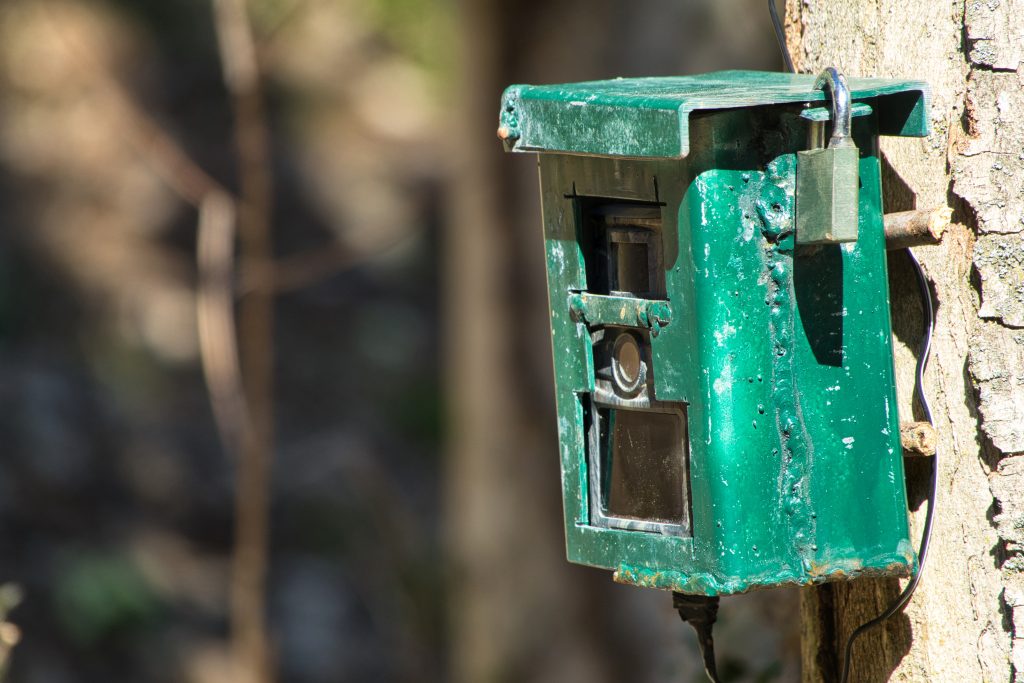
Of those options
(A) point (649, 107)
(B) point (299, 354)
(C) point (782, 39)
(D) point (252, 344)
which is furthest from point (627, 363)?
(B) point (299, 354)

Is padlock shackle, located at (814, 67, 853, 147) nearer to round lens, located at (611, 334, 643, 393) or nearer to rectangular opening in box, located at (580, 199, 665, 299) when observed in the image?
rectangular opening in box, located at (580, 199, 665, 299)

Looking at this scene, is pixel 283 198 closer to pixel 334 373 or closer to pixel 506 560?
pixel 334 373

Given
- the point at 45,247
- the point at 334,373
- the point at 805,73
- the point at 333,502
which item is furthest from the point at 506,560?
the point at 45,247

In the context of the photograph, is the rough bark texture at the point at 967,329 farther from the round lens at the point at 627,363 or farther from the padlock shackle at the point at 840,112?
the round lens at the point at 627,363

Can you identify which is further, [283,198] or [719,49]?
[283,198]

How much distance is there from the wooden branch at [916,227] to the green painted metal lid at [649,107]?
11 cm

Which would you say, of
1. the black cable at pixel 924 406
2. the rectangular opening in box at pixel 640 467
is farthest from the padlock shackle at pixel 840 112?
the rectangular opening in box at pixel 640 467

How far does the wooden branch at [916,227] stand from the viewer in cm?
157

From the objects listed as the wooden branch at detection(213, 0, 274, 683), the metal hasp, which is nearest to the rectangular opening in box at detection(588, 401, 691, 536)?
the metal hasp

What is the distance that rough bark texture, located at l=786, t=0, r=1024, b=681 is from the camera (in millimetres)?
1644

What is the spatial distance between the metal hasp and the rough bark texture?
0.10 meters

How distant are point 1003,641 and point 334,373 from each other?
25.8 feet

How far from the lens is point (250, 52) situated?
156 inches

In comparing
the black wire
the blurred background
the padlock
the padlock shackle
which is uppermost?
the black wire
